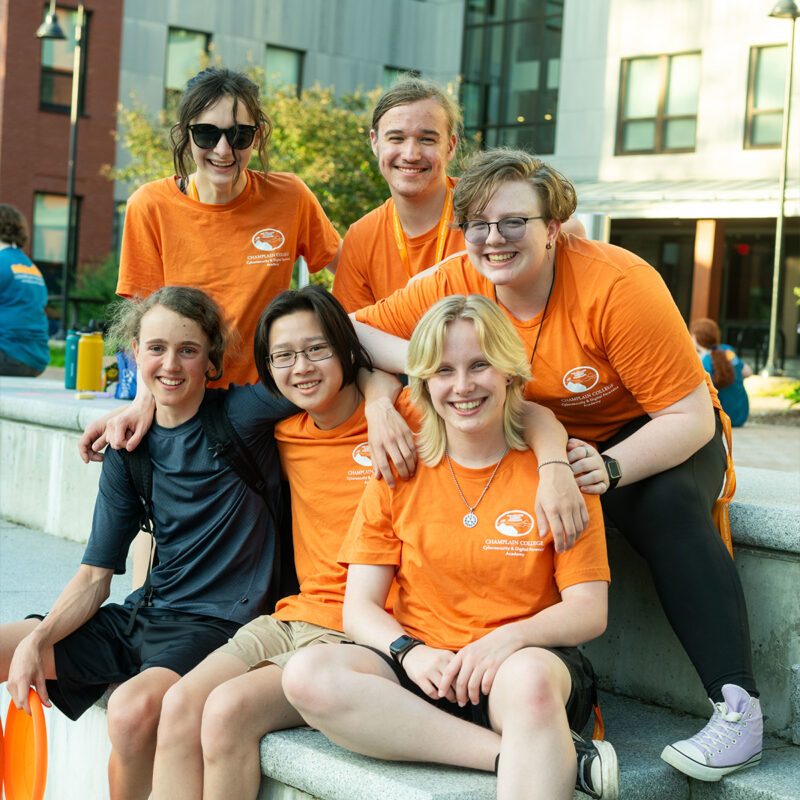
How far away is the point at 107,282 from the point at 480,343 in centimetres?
2172

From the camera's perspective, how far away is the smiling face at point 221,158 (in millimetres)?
4211

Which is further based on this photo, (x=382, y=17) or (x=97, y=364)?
(x=382, y=17)

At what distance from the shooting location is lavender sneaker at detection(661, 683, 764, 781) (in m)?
3.09

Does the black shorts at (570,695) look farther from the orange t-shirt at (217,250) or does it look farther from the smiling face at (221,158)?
the smiling face at (221,158)

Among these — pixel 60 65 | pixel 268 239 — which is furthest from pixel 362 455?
pixel 60 65

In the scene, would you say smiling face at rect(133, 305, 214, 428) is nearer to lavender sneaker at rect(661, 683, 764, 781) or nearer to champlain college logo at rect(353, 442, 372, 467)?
champlain college logo at rect(353, 442, 372, 467)

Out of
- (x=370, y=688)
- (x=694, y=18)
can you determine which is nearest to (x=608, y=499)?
(x=370, y=688)

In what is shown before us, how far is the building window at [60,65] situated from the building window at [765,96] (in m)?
14.5

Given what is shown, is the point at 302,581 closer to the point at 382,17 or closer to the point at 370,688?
the point at 370,688

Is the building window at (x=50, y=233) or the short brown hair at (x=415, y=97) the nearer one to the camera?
the short brown hair at (x=415, y=97)

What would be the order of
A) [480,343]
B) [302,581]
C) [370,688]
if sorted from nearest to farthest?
[370,688] → [480,343] → [302,581]

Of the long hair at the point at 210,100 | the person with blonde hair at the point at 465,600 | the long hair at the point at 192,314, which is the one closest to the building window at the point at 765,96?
the long hair at the point at 210,100

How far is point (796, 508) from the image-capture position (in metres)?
3.62

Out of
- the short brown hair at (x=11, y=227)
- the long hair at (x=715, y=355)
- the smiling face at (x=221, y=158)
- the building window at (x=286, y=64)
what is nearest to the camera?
the smiling face at (x=221, y=158)
